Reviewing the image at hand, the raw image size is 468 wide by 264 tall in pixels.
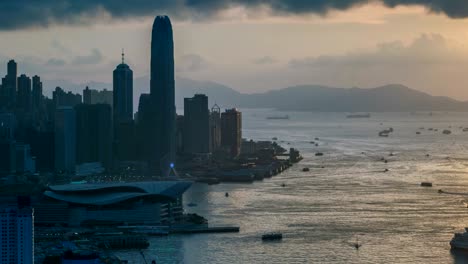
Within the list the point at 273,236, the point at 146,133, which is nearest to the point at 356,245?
the point at 273,236

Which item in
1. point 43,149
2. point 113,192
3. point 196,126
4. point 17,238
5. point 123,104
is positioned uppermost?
point 123,104

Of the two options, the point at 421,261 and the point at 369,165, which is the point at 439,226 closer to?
the point at 421,261

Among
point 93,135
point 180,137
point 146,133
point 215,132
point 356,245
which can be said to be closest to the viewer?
point 356,245

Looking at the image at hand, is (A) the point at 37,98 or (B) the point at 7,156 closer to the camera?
(B) the point at 7,156

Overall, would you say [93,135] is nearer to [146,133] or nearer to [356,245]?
[146,133]

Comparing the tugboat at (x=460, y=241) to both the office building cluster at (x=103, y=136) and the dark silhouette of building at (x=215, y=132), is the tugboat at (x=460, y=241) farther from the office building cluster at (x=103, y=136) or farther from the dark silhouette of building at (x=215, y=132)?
the dark silhouette of building at (x=215, y=132)

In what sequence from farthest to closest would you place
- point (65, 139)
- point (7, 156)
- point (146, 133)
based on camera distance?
point (146, 133), point (65, 139), point (7, 156)

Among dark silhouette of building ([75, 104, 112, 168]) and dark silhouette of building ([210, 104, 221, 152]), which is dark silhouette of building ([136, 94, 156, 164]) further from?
dark silhouette of building ([210, 104, 221, 152])
